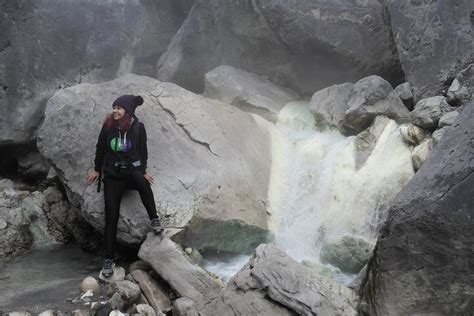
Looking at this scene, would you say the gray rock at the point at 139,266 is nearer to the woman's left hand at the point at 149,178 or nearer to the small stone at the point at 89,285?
the small stone at the point at 89,285

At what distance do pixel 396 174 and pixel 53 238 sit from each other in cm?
562

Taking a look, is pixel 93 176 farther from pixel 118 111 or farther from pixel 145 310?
pixel 145 310

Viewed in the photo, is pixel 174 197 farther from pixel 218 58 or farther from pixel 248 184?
pixel 218 58

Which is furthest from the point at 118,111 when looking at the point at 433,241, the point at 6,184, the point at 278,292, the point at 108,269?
the point at 6,184

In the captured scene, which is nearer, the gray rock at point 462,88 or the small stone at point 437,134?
the small stone at point 437,134

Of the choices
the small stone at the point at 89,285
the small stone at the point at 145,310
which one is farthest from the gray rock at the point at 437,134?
the small stone at the point at 89,285

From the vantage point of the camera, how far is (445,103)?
7879mm

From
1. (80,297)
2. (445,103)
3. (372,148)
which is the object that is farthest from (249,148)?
(80,297)

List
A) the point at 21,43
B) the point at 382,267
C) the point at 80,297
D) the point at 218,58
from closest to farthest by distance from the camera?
the point at 382,267 < the point at 80,297 < the point at 21,43 < the point at 218,58

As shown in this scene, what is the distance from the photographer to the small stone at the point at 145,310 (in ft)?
19.4

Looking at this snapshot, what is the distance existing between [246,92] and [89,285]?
207 inches

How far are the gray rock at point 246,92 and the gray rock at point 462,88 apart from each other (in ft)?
10.8

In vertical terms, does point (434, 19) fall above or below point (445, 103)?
above

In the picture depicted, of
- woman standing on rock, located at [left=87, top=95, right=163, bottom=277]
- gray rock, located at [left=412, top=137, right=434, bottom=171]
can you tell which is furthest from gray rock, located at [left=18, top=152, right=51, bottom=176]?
gray rock, located at [left=412, top=137, right=434, bottom=171]
